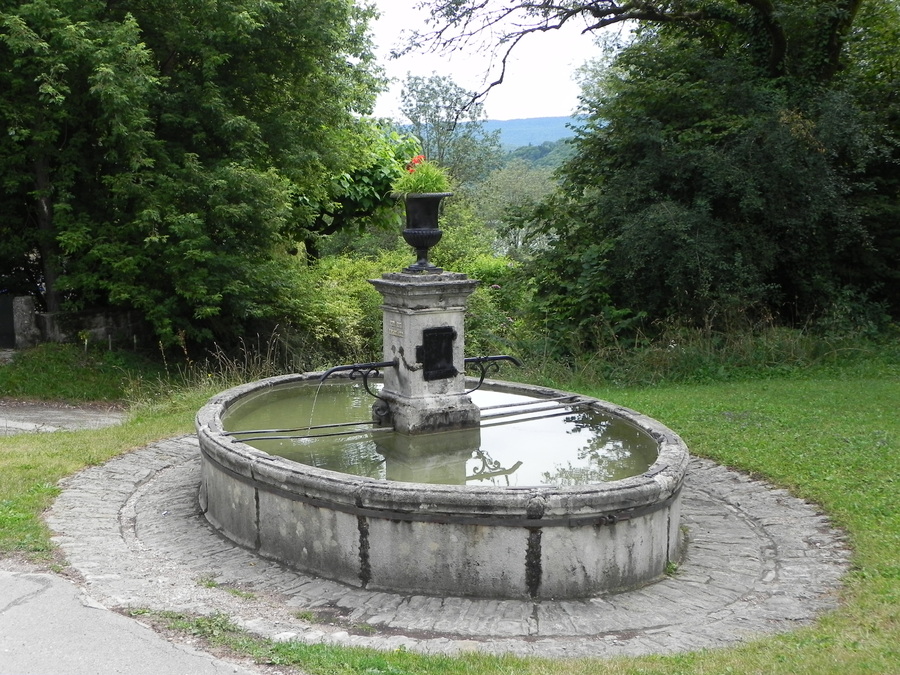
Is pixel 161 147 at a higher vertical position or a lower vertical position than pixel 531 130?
lower

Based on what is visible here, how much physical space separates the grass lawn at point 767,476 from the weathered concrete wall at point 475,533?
108cm

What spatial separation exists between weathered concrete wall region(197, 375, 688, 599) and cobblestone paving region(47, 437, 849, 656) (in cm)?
12

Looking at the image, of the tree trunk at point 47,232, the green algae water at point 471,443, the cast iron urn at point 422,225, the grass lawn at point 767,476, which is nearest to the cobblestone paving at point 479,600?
the grass lawn at point 767,476

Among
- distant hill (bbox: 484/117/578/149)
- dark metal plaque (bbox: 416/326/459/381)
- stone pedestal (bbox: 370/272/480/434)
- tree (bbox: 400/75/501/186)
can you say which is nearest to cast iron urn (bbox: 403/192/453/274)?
stone pedestal (bbox: 370/272/480/434)

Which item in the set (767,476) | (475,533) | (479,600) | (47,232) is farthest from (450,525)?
(47,232)

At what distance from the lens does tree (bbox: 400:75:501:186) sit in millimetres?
49812

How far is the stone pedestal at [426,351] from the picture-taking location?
7.96m

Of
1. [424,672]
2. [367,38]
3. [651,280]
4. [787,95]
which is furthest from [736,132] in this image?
[424,672]

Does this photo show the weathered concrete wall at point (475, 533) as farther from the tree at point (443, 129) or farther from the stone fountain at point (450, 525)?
the tree at point (443, 129)

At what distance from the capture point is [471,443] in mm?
7824

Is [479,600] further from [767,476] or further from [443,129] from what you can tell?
[443,129]

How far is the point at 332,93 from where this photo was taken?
58.9 feet

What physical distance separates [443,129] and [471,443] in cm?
4324

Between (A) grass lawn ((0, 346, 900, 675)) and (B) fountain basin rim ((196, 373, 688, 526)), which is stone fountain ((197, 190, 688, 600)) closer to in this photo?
(B) fountain basin rim ((196, 373, 688, 526))
